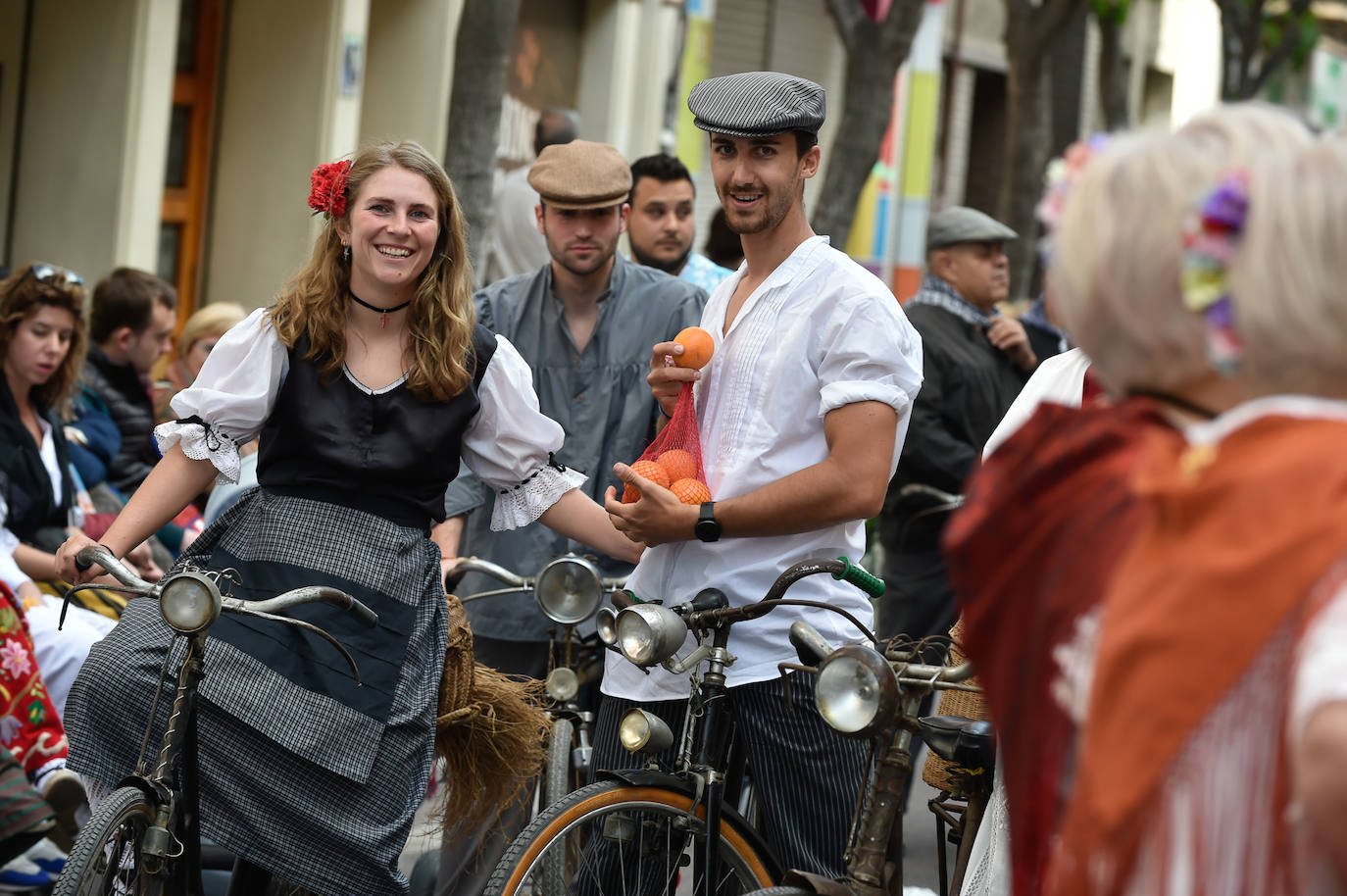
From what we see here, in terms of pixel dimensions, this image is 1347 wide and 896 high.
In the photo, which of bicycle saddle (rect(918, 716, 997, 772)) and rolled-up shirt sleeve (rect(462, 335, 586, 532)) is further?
rolled-up shirt sleeve (rect(462, 335, 586, 532))

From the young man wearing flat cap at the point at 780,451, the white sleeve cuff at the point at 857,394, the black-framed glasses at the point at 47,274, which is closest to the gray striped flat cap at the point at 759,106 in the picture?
the young man wearing flat cap at the point at 780,451

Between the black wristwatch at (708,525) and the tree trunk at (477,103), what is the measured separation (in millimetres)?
5238

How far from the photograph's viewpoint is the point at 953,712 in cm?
382

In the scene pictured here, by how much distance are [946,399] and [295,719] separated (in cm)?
417

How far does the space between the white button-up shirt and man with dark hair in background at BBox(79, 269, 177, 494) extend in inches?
161

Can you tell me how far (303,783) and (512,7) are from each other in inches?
235

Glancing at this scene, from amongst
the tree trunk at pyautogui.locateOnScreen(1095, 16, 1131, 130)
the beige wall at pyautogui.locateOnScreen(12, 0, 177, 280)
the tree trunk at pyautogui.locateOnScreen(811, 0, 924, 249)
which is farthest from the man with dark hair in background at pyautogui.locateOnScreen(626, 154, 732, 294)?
the tree trunk at pyautogui.locateOnScreen(1095, 16, 1131, 130)

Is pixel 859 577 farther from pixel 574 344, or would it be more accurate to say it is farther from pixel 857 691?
pixel 574 344

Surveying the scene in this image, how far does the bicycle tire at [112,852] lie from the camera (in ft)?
10.7

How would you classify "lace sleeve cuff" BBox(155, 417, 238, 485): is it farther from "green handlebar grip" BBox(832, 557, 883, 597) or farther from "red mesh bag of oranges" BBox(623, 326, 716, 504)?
"green handlebar grip" BBox(832, 557, 883, 597)

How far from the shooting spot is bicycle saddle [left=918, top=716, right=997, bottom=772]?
3330 mm

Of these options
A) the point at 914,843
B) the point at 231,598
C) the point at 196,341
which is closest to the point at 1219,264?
the point at 231,598

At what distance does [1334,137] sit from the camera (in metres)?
1.75

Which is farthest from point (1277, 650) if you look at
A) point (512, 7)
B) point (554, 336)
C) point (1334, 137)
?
point (512, 7)
